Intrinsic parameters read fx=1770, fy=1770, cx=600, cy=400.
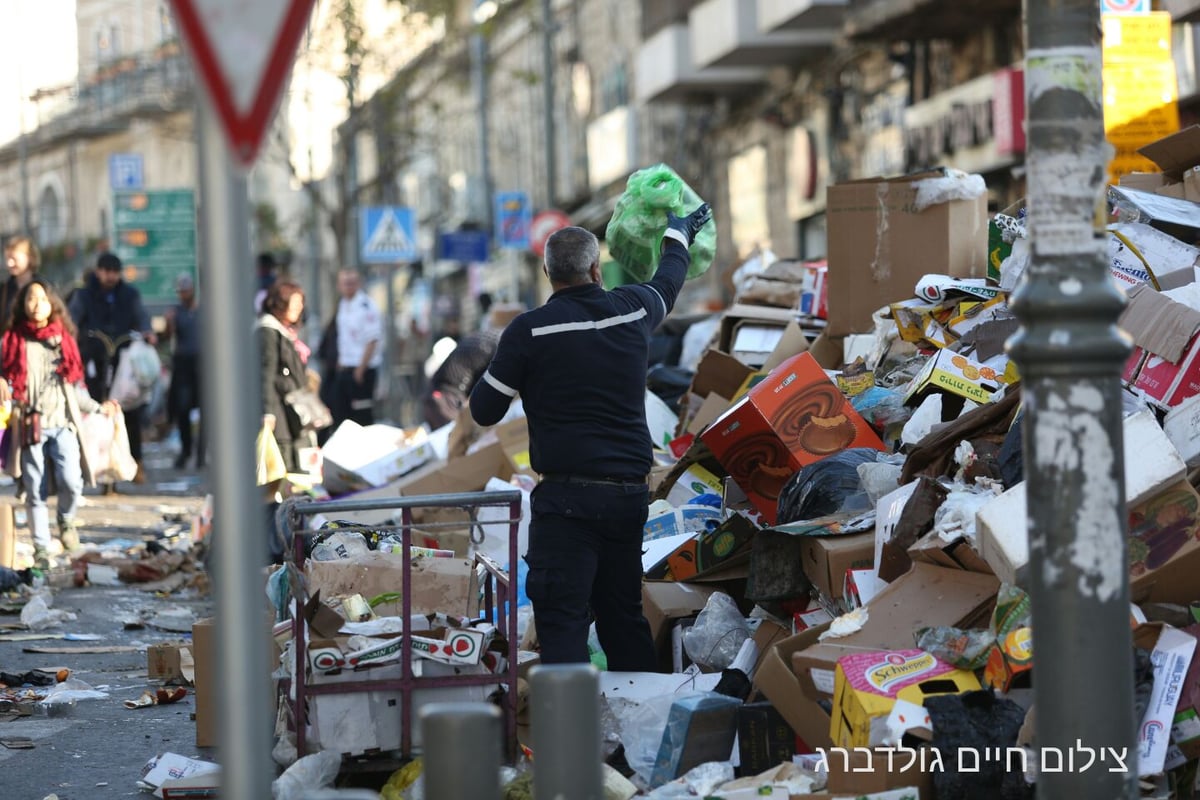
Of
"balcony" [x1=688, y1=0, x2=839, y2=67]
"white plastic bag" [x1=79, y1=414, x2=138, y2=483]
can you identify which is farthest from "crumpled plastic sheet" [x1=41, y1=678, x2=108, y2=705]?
"balcony" [x1=688, y1=0, x2=839, y2=67]

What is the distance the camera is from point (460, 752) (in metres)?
3.52

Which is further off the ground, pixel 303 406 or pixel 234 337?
pixel 234 337

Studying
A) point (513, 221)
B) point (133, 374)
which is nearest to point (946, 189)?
point (133, 374)

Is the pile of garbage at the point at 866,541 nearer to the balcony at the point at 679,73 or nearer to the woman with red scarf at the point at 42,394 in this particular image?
the woman with red scarf at the point at 42,394

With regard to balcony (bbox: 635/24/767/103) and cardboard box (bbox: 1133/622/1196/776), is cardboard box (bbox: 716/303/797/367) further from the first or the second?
balcony (bbox: 635/24/767/103)

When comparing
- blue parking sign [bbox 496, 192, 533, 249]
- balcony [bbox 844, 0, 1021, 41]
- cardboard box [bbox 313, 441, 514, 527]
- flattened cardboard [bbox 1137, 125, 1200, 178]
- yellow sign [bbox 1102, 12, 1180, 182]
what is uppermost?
balcony [bbox 844, 0, 1021, 41]

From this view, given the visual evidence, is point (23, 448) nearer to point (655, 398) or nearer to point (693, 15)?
point (655, 398)

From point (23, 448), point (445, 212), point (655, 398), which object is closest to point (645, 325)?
point (655, 398)

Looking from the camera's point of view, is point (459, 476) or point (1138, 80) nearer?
point (459, 476)

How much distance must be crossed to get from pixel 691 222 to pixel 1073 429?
10.0 ft

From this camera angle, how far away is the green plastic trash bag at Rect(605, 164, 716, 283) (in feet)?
24.5

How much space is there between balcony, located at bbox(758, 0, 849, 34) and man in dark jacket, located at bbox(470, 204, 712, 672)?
1689 centimetres

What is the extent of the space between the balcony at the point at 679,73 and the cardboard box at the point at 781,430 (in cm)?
2021

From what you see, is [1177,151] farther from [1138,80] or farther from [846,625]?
[846,625]
